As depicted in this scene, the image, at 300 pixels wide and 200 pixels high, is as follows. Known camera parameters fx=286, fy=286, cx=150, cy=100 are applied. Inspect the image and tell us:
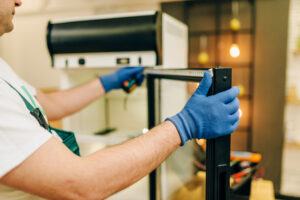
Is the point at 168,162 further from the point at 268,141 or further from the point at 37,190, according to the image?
the point at 268,141

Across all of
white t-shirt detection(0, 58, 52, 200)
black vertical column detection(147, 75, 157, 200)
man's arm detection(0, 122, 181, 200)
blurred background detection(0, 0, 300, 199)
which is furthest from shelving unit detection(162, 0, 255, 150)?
white t-shirt detection(0, 58, 52, 200)

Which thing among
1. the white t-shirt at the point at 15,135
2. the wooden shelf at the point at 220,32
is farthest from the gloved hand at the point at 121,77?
the wooden shelf at the point at 220,32

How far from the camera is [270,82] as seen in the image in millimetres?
3203

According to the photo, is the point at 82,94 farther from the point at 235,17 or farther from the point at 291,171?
the point at 291,171

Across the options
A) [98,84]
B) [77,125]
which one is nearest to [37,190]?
[98,84]

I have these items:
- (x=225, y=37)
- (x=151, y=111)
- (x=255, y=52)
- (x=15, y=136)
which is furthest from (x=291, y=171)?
(x=15, y=136)

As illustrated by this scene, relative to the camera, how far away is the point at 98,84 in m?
1.64

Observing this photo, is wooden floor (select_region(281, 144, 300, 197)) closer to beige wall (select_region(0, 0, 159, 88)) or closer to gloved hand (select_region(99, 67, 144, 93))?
beige wall (select_region(0, 0, 159, 88))

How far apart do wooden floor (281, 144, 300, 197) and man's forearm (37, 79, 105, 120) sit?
251 cm

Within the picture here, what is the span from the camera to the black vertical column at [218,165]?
2.56 feet

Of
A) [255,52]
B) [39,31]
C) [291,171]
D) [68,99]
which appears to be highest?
[39,31]

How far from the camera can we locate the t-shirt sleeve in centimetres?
68

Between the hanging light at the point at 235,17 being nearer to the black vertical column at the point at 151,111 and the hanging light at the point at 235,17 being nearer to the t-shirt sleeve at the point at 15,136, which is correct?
the black vertical column at the point at 151,111

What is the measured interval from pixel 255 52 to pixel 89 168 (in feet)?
9.66
